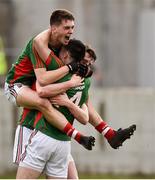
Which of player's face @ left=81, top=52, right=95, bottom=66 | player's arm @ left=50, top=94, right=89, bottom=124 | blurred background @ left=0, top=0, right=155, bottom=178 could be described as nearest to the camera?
player's arm @ left=50, top=94, right=89, bottom=124

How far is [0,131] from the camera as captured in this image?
13844 mm

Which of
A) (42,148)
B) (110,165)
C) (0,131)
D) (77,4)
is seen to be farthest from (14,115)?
(42,148)

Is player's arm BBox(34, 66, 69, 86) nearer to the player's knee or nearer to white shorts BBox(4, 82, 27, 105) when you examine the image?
the player's knee

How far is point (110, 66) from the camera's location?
17.6 meters

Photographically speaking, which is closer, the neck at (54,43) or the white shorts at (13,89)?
the neck at (54,43)

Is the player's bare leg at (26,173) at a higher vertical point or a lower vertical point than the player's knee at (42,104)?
lower

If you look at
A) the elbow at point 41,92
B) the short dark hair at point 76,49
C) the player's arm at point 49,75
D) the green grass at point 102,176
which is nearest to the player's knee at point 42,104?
the elbow at point 41,92

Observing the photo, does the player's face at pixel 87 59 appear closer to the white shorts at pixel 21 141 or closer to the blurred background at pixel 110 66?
the white shorts at pixel 21 141

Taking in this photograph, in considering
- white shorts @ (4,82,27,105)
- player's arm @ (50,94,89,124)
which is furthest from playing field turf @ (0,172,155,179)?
player's arm @ (50,94,89,124)

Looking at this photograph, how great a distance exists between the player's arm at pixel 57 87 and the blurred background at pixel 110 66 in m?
5.38

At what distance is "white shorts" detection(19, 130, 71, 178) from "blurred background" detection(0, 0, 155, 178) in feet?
17.0

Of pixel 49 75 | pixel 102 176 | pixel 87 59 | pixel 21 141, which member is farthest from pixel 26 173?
pixel 102 176

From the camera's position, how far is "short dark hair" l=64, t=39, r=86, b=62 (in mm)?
8289

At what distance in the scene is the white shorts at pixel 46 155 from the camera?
835 cm
